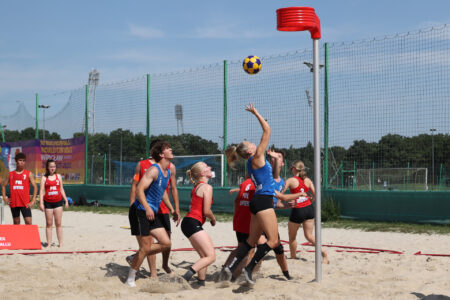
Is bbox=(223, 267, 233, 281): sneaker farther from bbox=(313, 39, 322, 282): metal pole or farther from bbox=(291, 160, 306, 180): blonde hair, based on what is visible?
bbox=(291, 160, 306, 180): blonde hair

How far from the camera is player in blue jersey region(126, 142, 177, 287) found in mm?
6215

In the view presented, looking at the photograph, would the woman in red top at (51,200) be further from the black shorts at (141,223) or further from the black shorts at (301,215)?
the black shorts at (301,215)

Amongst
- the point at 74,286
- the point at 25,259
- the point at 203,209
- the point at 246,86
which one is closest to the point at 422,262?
the point at 203,209

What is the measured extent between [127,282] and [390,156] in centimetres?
819

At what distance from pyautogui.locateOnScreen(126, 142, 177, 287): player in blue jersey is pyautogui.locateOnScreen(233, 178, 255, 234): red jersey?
858mm

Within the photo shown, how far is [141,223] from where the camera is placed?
6305 millimetres

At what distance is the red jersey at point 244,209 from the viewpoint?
6550 millimetres

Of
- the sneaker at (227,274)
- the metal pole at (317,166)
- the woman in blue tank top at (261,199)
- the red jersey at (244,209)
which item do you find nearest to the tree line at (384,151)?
the red jersey at (244,209)

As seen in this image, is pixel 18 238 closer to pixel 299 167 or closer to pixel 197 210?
pixel 197 210

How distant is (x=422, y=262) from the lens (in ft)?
24.8

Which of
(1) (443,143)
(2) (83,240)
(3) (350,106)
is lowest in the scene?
(2) (83,240)

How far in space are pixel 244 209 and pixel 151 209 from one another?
44.2 inches

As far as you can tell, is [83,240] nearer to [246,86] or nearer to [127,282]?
[127,282]

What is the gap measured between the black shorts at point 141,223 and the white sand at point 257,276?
572 millimetres
